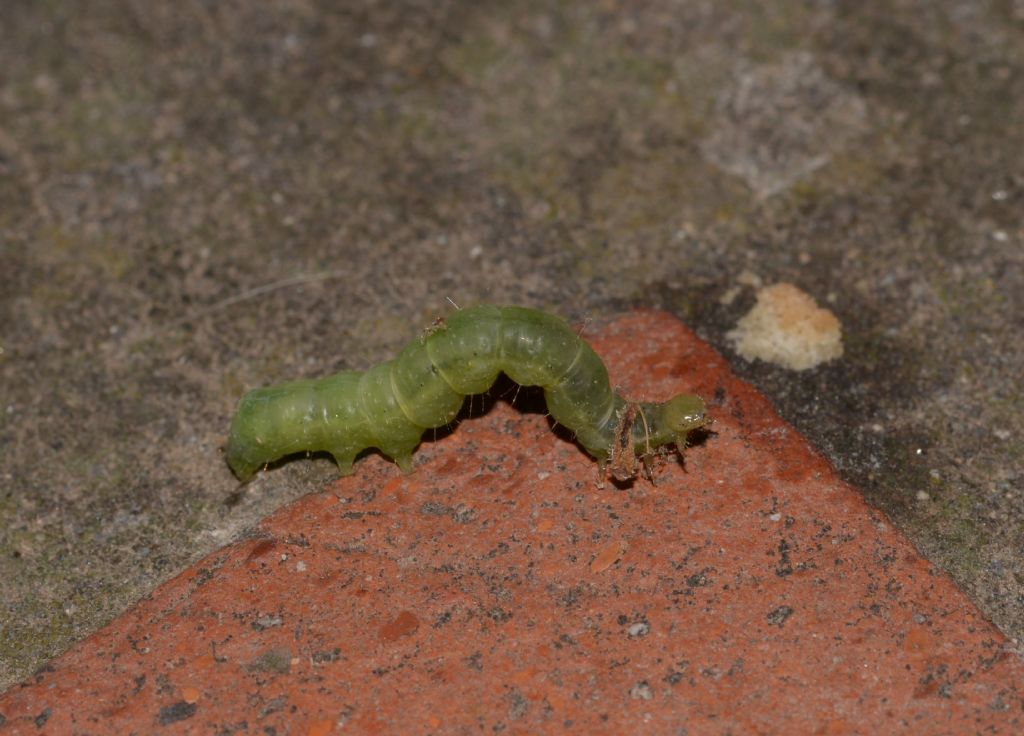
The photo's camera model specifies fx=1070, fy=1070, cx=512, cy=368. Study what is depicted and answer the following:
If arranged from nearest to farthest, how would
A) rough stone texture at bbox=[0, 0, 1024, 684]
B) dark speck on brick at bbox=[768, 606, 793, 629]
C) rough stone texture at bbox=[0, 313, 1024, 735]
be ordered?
rough stone texture at bbox=[0, 313, 1024, 735] → dark speck on brick at bbox=[768, 606, 793, 629] → rough stone texture at bbox=[0, 0, 1024, 684]

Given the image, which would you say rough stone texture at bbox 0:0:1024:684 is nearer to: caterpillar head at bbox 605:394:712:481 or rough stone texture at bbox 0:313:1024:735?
rough stone texture at bbox 0:313:1024:735

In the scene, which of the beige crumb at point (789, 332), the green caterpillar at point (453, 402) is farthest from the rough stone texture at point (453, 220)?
the green caterpillar at point (453, 402)

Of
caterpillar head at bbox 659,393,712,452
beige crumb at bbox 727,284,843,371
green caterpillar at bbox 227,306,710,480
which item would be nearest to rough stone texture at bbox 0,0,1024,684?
beige crumb at bbox 727,284,843,371

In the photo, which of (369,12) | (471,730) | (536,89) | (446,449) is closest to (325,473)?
(446,449)

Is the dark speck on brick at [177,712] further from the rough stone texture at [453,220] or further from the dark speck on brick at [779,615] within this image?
the dark speck on brick at [779,615]

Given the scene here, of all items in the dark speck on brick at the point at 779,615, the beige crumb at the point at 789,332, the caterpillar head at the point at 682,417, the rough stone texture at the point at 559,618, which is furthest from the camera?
the beige crumb at the point at 789,332

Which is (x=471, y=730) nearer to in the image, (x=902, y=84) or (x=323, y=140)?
(x=323, y=140)
